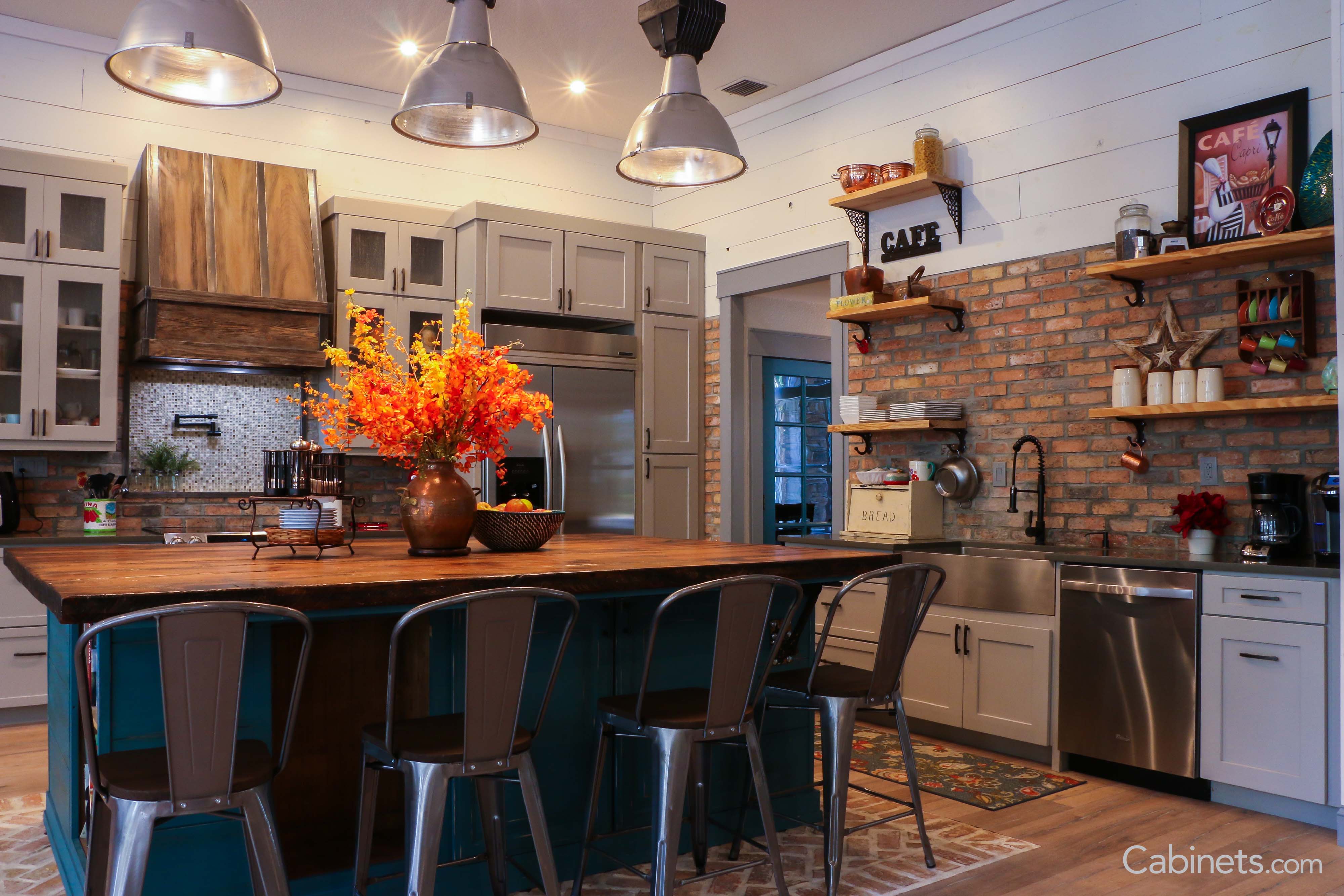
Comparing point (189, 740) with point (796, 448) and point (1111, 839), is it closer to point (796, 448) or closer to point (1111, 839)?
point (1111, 839)

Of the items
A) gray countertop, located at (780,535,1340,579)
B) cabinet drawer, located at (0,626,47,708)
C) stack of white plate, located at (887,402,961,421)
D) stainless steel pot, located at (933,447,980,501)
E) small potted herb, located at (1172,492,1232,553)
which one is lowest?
cabinet drawer, located at (0,626,47,708)

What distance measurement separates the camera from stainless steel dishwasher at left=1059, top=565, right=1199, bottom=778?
353 cm

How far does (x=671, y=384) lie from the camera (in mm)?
6266

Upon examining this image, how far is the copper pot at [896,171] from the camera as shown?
16.2 feet


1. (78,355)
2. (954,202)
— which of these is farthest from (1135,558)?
(78,355)

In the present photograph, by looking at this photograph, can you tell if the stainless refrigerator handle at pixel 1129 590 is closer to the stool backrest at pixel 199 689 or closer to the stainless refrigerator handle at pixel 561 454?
the stainless refrigerator handle at pixel 561 454

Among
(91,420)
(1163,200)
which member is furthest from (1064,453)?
(91,420)

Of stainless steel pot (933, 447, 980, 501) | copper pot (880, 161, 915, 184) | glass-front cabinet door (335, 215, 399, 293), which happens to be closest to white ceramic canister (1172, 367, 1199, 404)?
stainless steel pot (933, 447, 980, 501)

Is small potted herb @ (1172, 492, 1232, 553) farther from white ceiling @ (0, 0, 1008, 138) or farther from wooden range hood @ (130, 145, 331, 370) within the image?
→ wooden range hood @ (130, 145, 331, 370)

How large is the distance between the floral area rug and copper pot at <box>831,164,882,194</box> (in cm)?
267

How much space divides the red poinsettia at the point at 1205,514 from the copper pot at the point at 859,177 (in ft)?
6.99

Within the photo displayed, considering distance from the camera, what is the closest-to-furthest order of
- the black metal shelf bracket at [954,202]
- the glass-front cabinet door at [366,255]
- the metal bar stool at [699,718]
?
the metal bar stool at [699,718] → the black metal shelf bracket at [954,202] → the glass-front cabinet door at [366,255]

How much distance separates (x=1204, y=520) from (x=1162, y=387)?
0.54m

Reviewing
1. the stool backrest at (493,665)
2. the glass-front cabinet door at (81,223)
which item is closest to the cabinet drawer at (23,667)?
the glass-front cabinet door at (81,223)
